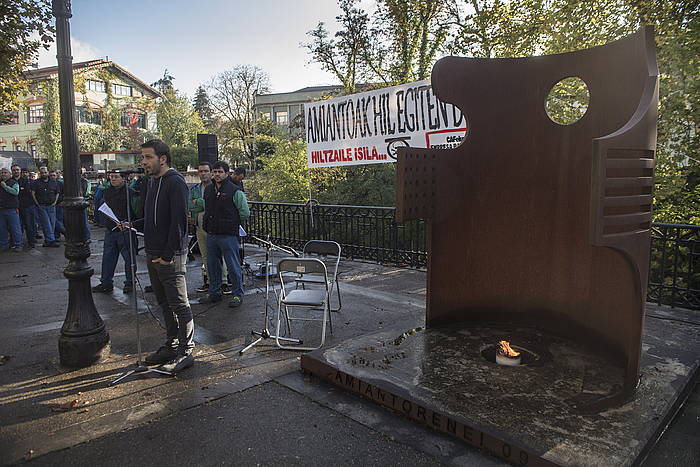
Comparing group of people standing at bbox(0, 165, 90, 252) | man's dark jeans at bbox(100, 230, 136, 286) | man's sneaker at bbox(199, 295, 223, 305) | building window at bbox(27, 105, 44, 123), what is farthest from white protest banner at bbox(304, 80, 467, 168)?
building window at bbox(27, 105, 44, 123)

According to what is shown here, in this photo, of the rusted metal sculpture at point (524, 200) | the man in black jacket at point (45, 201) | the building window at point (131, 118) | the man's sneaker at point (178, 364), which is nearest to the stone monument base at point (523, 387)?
the rusted metal sculpture at point (524, 200)

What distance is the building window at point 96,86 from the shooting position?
44875 millimetres

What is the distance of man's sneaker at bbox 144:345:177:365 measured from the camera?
442 cm

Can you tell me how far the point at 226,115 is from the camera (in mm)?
43281

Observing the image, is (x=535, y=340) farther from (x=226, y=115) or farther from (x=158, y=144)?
(x=226, y=115)

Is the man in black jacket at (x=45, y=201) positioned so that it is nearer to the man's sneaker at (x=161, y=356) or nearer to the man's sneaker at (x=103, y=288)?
the man's sneaker at (x=103, y=288)

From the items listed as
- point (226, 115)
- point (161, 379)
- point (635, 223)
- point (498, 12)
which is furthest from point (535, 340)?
point (226, 115)

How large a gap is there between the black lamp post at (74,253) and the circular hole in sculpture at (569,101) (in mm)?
7589

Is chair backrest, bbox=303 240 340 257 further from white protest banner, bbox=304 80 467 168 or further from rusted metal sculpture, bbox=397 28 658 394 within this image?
white protest banner, bbox=304 80 467 168

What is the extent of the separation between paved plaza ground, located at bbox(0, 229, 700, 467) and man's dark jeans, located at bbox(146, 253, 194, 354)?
32 cm

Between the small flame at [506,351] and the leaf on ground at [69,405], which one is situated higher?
the small flame at [506,351]

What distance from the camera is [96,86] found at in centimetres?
4616

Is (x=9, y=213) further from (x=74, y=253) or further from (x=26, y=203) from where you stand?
(x=74, y=253)

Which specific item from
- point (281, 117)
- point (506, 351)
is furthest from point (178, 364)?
point (281, 117)
